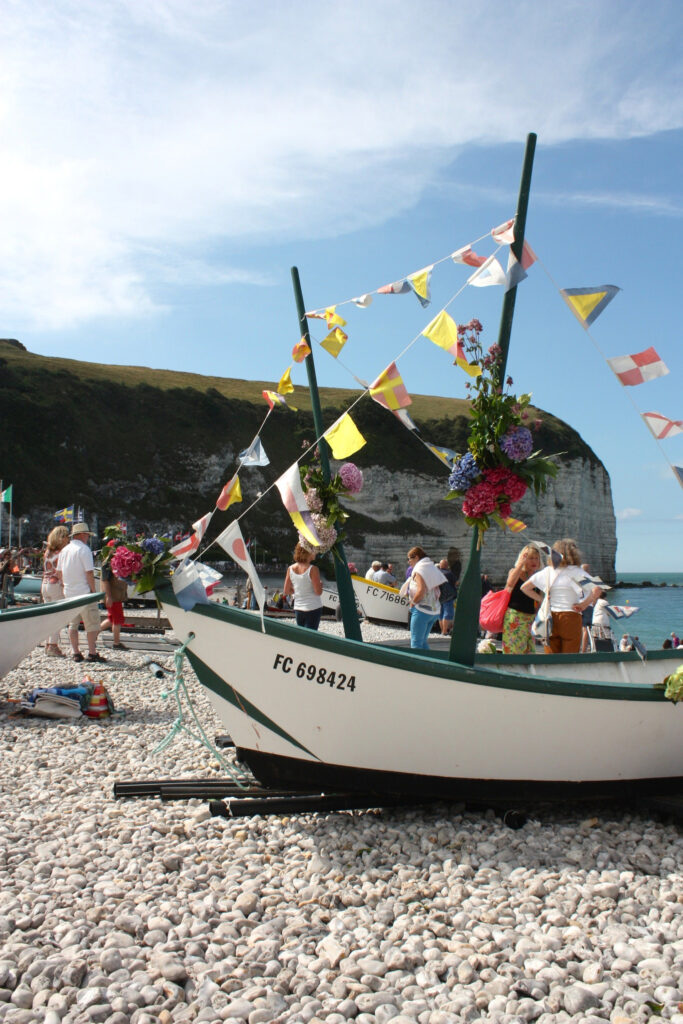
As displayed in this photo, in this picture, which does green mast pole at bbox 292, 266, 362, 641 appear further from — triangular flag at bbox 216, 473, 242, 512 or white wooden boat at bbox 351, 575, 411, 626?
white wooden boat at bbox 351, 575, 411, 626

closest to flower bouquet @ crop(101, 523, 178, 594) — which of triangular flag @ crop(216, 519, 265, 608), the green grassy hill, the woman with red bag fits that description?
triangular flag @ crop(216, 519, 265, 608)

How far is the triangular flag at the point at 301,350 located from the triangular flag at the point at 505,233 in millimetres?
2044

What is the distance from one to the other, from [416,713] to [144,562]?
230cm

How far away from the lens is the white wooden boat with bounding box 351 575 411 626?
25.5m

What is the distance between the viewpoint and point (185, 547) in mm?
5852

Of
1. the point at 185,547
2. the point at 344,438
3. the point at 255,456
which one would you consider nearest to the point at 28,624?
the point at 255,456

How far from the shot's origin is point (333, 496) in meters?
6.64

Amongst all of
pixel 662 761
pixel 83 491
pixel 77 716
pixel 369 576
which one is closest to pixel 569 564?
pixel 662 761

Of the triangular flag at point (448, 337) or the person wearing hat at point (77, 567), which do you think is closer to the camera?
the triangular flag at point (448, 337)

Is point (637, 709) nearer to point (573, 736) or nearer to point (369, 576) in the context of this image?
point (573, 736)

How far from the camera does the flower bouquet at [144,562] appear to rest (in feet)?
18.7

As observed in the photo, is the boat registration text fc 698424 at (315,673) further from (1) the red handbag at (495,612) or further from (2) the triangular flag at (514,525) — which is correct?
(1) the red handbag at (495,612)

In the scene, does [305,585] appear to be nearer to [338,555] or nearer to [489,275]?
[338,555]

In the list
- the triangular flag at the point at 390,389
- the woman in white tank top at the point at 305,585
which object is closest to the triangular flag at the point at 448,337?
the triangular flag at the point at 390,389
